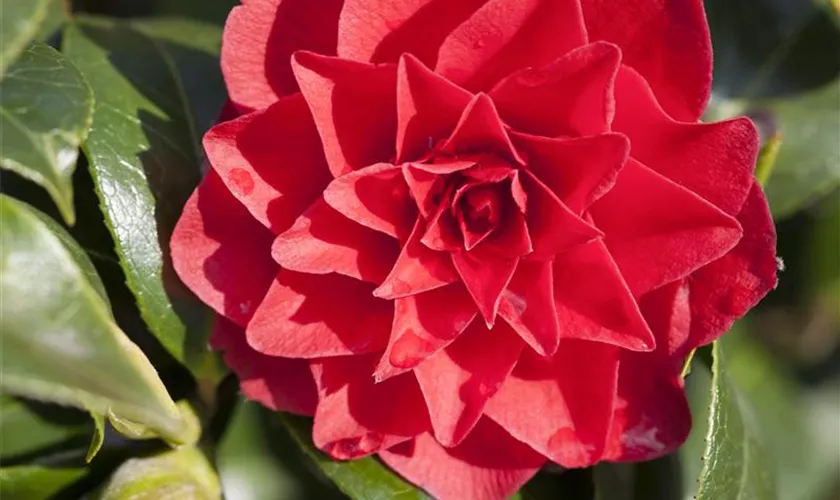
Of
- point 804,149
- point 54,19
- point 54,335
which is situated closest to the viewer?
point 54,335

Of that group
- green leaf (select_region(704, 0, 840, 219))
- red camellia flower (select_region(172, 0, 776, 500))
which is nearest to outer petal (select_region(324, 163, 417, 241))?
red camellia flower (select_region(172, 0, 776, 500))

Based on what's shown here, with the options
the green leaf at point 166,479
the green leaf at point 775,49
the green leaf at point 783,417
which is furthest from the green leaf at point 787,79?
the green leaf at point 166,479

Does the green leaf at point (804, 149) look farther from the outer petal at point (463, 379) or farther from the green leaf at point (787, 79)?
the outer petal at point (463, 379)

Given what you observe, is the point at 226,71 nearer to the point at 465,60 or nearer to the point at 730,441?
the point at 465,60

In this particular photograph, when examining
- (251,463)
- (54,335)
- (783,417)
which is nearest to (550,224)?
(54,335)

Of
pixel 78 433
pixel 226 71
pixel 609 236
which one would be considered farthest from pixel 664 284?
pixel 78 433

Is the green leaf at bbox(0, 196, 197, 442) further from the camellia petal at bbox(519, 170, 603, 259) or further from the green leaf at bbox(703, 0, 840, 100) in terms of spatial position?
the green leaf at bbox(703, 0, 840, 100)

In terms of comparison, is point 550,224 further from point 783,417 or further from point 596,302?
point 783,417
